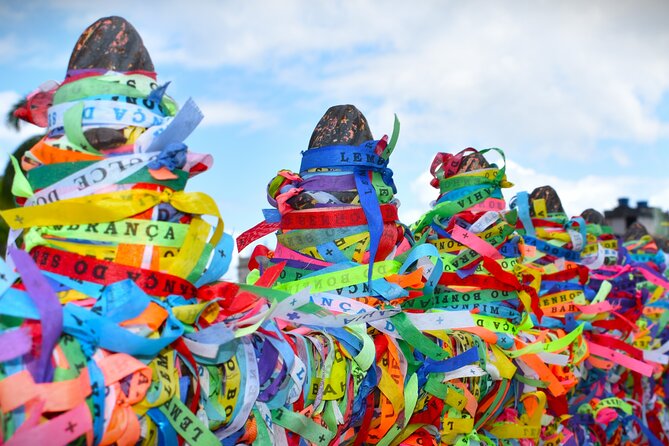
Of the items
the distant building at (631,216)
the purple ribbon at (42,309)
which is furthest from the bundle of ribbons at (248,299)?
the distant building at (631,216)

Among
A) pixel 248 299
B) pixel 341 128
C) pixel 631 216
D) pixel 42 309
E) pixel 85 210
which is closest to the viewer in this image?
pixel 42 309

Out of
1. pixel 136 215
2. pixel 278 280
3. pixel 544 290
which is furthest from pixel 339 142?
pixel 544 290

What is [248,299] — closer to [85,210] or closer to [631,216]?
[85,210]

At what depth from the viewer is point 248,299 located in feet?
6.91

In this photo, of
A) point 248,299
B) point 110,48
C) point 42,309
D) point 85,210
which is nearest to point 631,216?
point 248,299

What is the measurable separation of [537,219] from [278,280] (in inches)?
91.3

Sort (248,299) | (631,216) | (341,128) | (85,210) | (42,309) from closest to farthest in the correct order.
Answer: (42,309), (85,210), (248,299), (341,128), (631,216)

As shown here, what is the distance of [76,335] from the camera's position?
162 centimetres

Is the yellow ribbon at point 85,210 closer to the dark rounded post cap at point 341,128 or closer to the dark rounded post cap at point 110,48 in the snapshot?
the dark rounded post cap at point 110,48

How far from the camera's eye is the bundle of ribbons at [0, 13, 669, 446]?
162 cm

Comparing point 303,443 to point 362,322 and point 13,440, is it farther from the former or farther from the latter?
point 13,440

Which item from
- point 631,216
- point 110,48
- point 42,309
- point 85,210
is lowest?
point 42,309

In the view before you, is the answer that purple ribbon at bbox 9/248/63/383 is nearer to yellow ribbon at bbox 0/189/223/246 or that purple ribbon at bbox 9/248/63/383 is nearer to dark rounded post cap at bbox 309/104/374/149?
yellow ribbon at bbox 0/189/223/246

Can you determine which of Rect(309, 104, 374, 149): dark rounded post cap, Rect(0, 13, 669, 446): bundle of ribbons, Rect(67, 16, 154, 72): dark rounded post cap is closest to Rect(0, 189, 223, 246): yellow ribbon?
Rect(0, 13, 669, 446): bundle of ribbons
